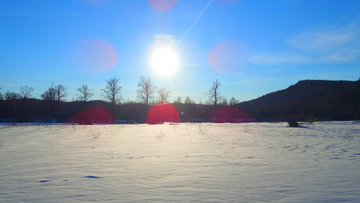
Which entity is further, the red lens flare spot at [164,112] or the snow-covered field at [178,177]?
the red lens flare spot at [164,112]

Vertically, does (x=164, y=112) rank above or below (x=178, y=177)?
above

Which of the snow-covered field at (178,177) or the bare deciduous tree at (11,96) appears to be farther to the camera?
the bare deciduous tree at (11,96)

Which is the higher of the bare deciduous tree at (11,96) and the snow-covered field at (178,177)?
the bare deciduous tree at (11,96)

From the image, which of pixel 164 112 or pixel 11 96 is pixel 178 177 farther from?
pixel 11 96

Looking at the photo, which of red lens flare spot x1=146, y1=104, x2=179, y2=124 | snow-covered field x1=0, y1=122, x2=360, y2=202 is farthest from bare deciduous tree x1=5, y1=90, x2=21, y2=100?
snow-covered field x1=0, y1=122, x2=360, y2=202

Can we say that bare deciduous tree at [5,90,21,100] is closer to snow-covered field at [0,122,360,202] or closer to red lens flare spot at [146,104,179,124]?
red lens flare spot at [146,104,179,124]

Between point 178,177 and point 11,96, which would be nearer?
point 178,177

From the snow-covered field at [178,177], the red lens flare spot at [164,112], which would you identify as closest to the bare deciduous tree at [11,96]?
the red lens flare spot at [164,112]

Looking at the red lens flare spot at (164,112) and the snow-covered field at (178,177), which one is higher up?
the red lens flare spot at (164,112)

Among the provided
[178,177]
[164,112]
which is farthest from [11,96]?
[178,177]

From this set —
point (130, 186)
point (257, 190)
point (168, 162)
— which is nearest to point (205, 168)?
point (168, 162)

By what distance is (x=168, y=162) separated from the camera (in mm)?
4637

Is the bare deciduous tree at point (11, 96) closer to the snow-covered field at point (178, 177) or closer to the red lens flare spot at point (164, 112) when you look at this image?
the red lens flare spot at point (164, 112)

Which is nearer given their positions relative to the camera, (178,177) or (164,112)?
(178,177)
